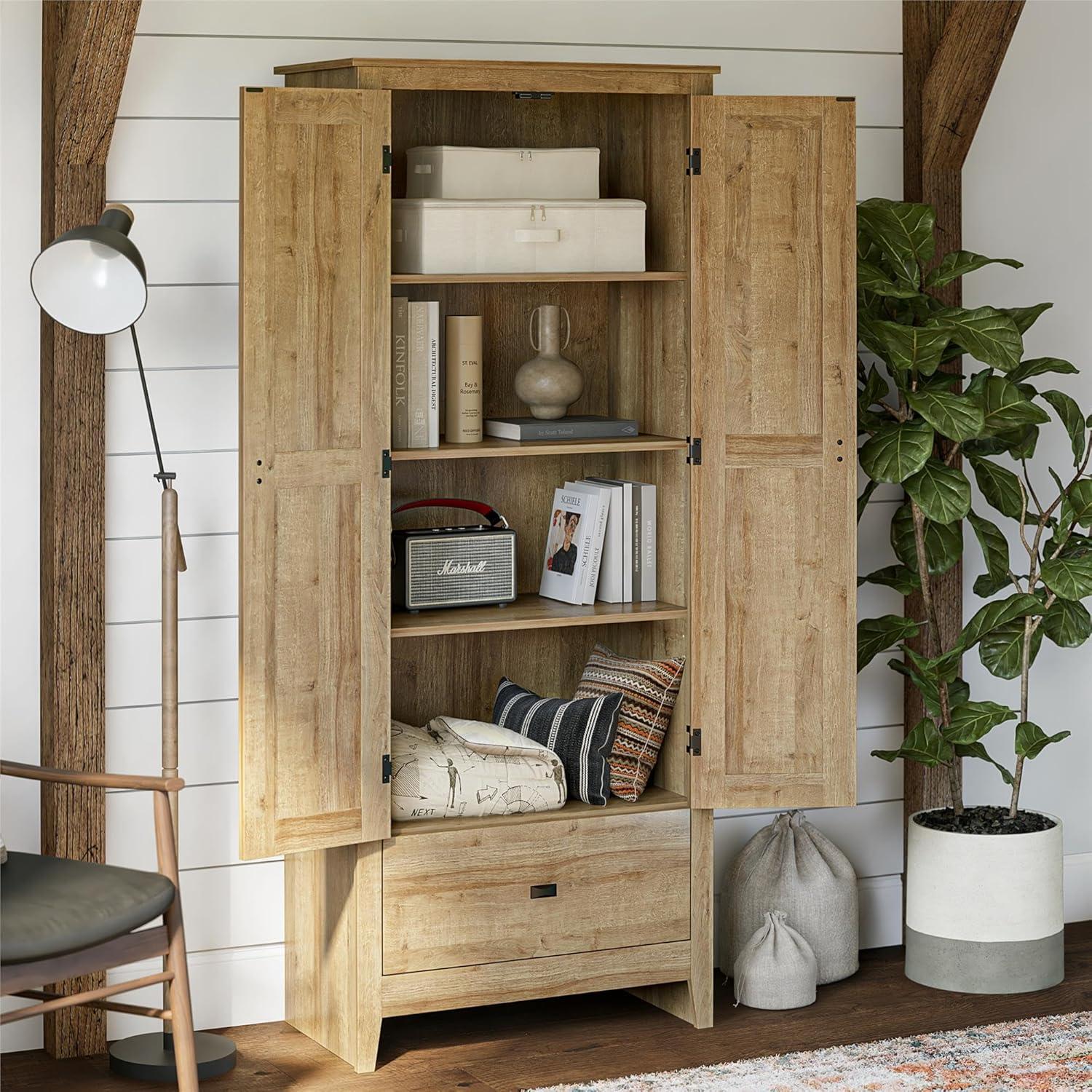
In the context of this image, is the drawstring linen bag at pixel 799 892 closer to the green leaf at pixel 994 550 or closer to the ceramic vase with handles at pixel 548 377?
the green leaf at pixel 994 550

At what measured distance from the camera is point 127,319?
9.79 feet

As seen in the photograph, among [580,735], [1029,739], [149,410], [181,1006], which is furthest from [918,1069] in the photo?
[149,410]

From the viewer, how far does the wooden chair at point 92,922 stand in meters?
2.57

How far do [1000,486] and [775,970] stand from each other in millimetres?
1185

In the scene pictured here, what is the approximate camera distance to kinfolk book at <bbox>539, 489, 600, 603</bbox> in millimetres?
3584

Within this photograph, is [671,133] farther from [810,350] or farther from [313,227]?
[313,227]

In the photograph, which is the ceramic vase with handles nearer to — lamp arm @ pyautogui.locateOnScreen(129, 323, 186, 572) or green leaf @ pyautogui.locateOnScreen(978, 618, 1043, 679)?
lamp arm @ pyautogui.locateOnScreen(129, 323, 186, 572)

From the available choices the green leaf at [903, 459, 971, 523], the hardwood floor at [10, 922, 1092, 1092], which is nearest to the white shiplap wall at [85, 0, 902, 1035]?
the hardwood floor at [10, 922, 1092, 1092]

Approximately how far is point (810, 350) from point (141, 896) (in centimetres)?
170

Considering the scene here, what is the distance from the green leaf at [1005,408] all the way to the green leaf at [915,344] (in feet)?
0.51

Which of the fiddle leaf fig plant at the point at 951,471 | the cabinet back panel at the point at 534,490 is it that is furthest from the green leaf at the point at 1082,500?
the cabinet back panel at the point at 534,490

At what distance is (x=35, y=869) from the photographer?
2814mm

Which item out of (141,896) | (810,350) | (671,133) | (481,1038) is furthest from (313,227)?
(481,1038)

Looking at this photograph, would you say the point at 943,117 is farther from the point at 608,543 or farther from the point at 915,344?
the point at 608,543
